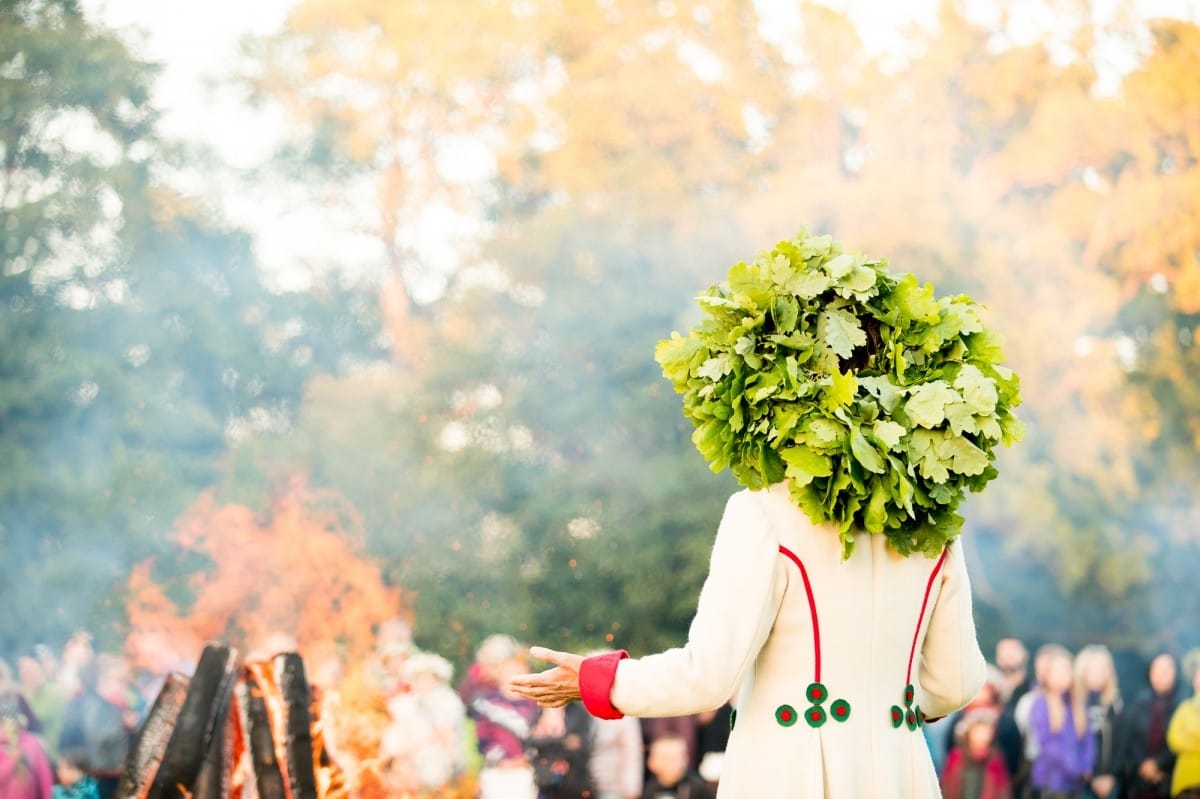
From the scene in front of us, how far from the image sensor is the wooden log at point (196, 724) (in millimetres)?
5762

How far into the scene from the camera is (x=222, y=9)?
6441 millimetres

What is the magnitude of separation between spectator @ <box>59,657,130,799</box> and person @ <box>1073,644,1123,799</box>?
503cm

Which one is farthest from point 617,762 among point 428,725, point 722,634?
point 722,634

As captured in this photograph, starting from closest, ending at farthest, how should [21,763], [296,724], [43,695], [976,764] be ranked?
[21,763] → [43,695] → [296,724] → [976,764]

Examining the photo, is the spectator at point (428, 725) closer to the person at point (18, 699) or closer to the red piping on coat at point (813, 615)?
the person at point (18, 699)

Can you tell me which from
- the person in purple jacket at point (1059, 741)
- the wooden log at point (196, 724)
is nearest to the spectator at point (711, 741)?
the person in purple jacket at point (1059, 741)

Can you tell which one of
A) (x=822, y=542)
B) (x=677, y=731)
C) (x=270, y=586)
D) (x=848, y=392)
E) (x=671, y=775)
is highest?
(x=270, y=586)

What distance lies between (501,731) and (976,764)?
104 inches

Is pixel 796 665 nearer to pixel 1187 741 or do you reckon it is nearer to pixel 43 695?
pixel 43 695

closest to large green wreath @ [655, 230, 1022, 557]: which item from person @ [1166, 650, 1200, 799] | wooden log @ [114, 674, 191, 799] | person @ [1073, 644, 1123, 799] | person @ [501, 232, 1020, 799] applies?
person @ [501, 232, 1020, 799]

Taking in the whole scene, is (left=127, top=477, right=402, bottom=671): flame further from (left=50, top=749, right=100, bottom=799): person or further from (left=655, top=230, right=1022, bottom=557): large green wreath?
(left=655, top=230, right=1022, bottom=557): large green wreath

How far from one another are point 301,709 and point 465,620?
890 mm

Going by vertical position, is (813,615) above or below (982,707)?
below

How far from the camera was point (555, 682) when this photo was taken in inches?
82.2
